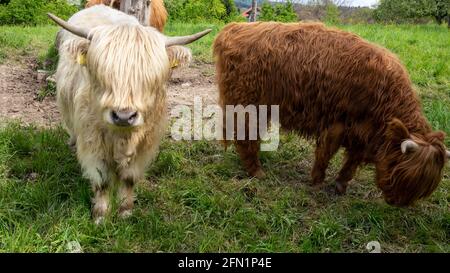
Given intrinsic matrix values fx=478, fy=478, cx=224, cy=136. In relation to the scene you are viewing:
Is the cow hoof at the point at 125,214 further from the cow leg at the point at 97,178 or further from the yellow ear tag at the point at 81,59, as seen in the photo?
the yellow ear tag at the point at 81,59

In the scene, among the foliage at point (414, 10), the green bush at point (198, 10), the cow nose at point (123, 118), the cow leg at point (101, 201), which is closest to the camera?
the cow nose at point (123, 118)

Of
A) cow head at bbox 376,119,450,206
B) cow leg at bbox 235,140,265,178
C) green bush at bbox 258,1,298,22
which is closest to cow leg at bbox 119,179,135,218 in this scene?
cow leg at bbox 235,140,265,178

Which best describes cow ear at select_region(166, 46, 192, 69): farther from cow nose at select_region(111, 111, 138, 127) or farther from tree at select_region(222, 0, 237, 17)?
tree at select_region(222, 0, 237, 17)

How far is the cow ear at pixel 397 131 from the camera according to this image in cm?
366

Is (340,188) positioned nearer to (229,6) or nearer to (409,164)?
(409,164)

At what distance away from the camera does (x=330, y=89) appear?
4.06m

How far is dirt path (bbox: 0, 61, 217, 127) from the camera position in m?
5.34

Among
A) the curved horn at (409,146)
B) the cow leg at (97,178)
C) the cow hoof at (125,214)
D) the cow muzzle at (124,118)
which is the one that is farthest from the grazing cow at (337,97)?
the cow muzzle at (124,118)

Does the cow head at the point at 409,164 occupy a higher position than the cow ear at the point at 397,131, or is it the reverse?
the cow ear at the point at 397,131

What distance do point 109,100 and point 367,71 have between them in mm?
2147

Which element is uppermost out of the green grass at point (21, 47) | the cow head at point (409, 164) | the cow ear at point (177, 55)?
the cow ear at point (177, 55)

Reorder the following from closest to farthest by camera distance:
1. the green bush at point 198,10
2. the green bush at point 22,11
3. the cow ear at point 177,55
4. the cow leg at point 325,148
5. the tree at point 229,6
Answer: the cow ear at point 177,55
the cow leg at point 325,148
the green bush at point 22,11
the green bush at point 198,10
the tree at point 229,6
